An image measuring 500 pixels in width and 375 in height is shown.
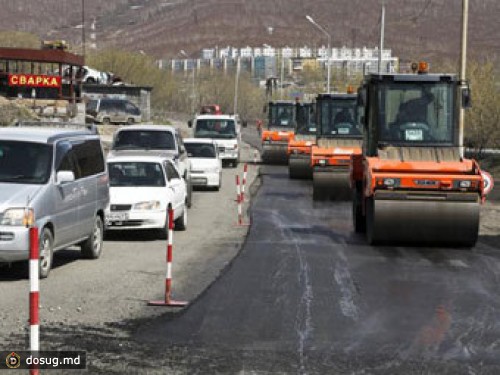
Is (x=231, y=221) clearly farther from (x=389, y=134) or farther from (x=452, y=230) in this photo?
(x=452, y=230)

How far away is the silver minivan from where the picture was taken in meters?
12.5

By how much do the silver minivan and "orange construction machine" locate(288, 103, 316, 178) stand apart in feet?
68.6

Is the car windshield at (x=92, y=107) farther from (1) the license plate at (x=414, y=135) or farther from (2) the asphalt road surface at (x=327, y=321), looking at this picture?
(2) the asphalt road surface at (x=327, y=321)

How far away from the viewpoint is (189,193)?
2536 cm

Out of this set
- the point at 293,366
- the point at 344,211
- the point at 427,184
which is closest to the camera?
the point at 293,366

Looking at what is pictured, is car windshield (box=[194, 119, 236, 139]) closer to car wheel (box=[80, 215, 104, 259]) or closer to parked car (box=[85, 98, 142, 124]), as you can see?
parked car (box=[85, 98, 142, 124])

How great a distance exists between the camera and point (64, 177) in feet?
44.1

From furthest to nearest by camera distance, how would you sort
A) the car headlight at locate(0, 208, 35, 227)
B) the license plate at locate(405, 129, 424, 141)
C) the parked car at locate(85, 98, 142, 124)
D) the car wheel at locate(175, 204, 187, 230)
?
the parked car at locate(85, 98, 142, 124)
the car wheel at locate(175, 204, 187, 230)
the license plate at locate(405, 129, 424, 141)
the car headlight at locate(0, 208, 35, 227)

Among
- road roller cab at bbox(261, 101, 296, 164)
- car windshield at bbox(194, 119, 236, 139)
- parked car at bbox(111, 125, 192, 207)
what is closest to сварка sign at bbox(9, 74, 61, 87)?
car windshield at bbox(194, 119, 236, 139)

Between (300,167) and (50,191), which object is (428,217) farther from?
(300,167)

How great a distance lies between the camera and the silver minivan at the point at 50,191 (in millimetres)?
12500

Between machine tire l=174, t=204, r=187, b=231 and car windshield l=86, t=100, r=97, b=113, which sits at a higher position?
car windshield l=86, t=100, r=97, b=113

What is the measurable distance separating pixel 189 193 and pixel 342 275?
1184 cm

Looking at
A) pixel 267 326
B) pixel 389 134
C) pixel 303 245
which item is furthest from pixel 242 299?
pixel 389 134
